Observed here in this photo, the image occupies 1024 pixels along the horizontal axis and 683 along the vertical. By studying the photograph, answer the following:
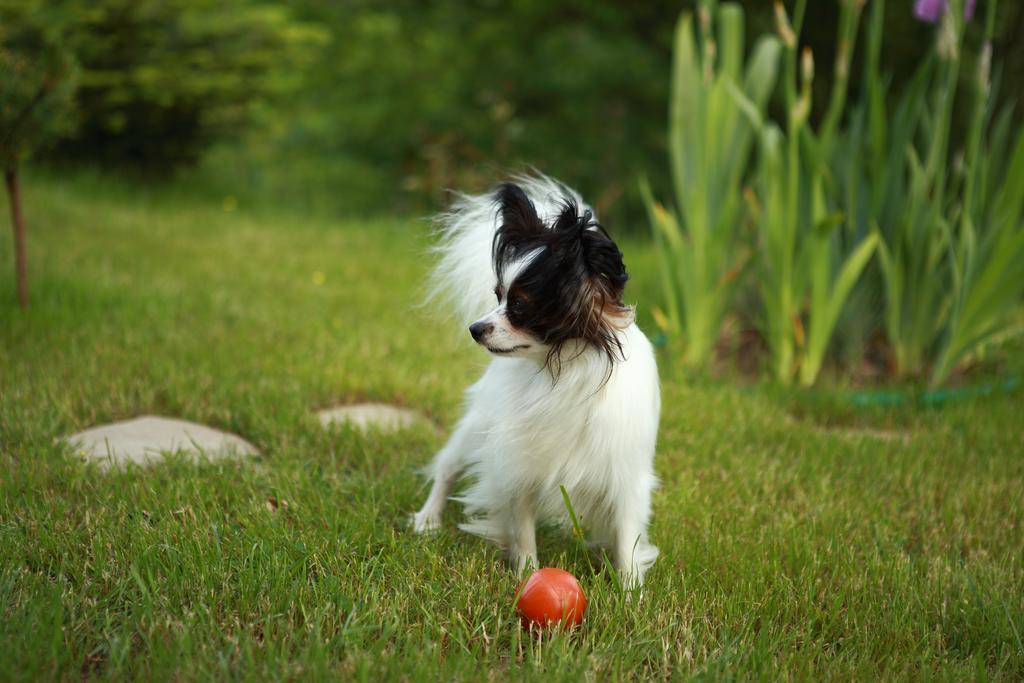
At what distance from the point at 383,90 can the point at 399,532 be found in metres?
7.89

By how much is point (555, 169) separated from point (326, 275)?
12.6 ft

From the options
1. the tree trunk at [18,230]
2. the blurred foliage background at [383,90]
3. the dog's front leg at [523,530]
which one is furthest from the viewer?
the blurred foliage background at [383,90]

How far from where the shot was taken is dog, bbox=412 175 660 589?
2.28 m

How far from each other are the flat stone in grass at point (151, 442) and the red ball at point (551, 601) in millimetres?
1392

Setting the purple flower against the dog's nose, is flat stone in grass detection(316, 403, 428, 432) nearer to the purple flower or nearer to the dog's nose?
the dog's nose

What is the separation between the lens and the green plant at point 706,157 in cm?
427

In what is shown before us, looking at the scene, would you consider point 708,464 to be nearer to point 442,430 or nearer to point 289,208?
point 442,430

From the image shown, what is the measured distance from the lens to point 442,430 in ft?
12.7

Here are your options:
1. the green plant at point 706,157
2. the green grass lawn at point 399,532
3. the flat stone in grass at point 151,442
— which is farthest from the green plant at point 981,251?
the flat stone in grass at point 151,442

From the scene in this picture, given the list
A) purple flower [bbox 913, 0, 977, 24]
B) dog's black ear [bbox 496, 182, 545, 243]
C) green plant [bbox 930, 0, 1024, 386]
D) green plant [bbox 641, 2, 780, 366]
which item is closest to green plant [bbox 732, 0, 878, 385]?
green plant [bbox 641, 2, 780, 366]

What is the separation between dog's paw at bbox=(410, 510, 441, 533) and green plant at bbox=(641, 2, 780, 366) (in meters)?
2.05

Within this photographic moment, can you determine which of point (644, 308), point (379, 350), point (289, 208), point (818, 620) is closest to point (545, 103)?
point (289, 208)

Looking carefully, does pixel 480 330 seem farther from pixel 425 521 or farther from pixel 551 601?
pixel 425 521

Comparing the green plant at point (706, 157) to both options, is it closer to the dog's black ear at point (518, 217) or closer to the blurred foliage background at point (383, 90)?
the dog's black ear at point (518, 217)
